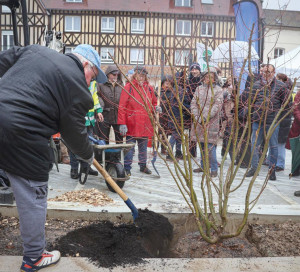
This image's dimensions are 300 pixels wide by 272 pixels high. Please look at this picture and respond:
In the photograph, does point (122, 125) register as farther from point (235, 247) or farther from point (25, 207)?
point (25, 207)

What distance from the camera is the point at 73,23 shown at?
1046 inches

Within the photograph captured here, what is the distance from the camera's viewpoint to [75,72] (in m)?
2.60

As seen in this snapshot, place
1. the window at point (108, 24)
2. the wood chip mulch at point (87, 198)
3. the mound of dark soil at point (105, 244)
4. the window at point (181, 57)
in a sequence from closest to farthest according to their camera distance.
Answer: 1. the mound of dark soil at point (105, 244)
2. the window at point (181, 57)
3. the wood chip mulch at point (87, 198)
4. the window at point (108, 24)

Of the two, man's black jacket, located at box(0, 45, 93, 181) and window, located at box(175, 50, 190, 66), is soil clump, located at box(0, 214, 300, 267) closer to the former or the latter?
man's black jacket, located at box(0, 45, 93, 181)

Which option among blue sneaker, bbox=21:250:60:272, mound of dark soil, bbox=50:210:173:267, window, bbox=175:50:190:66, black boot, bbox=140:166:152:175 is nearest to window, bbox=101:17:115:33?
black boot, bbox=140:166:152:175

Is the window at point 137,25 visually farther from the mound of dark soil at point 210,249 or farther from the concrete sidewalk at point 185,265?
the concrete sidewalk at point 185,265

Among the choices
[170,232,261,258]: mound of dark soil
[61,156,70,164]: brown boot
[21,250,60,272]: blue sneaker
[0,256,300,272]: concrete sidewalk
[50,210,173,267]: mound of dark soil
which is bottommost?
[61,156,70,164]: brown boot

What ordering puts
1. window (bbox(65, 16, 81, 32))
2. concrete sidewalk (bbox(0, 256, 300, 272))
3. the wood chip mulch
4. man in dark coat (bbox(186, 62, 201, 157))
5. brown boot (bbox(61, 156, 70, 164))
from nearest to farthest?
concrete sidewalk (bbox(0, 256, 300, 272)) → man in dark coat (bbox(186, 62, 201, 157)) → the wood chip mulch → brown boot (bbox(61, 156, 70, 164)) → window (bbox(65, 16, 81, 32))

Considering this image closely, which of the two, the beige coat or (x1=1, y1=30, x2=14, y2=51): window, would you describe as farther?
(x1=1, y1=30, x2=14, y2=51): window

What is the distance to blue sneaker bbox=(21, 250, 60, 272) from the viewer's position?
2.64 metres

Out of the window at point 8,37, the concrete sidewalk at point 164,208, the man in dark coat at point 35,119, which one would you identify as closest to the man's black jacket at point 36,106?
the man in dark coat at point 35,119

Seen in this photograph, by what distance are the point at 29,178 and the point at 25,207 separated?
0.21m

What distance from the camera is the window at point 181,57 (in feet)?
10.0

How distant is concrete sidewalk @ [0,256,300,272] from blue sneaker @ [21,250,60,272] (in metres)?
0.04
